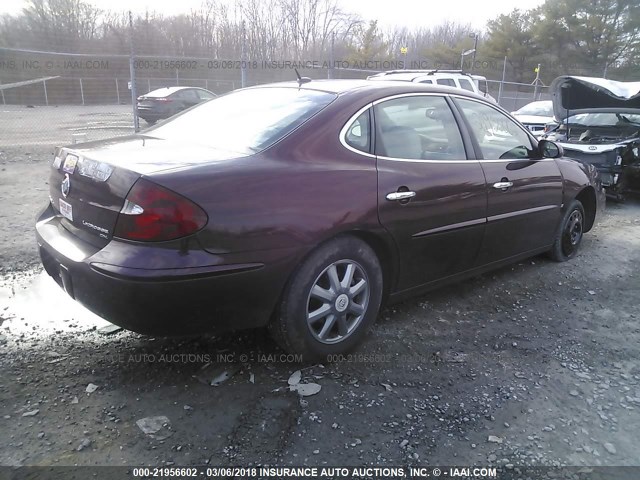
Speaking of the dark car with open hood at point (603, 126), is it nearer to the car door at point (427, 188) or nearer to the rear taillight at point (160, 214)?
the car door at point (427, 188)

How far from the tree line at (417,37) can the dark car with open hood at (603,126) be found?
13130 millimetres

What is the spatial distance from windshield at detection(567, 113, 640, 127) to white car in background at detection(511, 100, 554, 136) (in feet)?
12.0

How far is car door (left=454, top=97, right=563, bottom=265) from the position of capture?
11.9ft

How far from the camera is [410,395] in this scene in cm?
262

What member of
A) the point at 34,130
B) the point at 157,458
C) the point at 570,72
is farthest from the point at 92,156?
the point at 570,72

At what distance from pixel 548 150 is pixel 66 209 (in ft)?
12.3

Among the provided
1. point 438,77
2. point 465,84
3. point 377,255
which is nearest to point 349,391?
point 377,255

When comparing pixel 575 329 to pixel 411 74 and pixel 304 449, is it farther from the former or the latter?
pixel 411 74

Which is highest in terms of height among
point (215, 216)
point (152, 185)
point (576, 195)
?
point (152, 185)

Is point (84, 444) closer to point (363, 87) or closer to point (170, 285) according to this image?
point (170, 285)

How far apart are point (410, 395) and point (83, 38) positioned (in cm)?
1870

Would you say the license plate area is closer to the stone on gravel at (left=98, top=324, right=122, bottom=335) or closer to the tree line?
the stone on gravel at (left=98, top=324, right=122, bottom=335)

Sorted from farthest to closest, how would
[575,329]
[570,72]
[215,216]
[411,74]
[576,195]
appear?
1. [570,72]
2. [411,74]
3. [576,195]
4. [575,329]
5. [215,216]

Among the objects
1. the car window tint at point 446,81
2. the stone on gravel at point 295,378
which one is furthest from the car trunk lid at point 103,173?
the car window tint at point 446,81
